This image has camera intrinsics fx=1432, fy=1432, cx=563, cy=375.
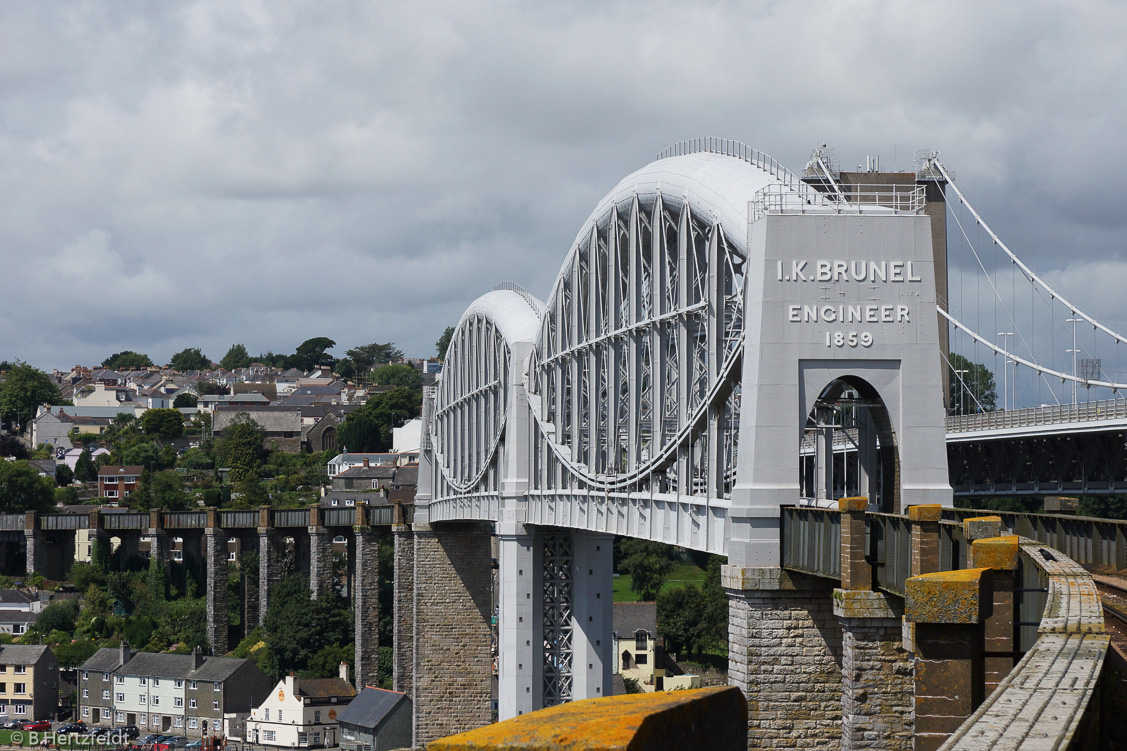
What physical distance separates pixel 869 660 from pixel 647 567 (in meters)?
90.7

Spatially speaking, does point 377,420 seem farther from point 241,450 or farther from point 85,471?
point 85,471

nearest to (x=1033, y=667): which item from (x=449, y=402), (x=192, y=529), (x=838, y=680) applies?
(x=838, y=680)

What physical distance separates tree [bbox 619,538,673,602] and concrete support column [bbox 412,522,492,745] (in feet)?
122

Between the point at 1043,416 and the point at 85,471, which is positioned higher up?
the point at 1043,416

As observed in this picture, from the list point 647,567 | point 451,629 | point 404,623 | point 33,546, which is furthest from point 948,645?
point 33,546

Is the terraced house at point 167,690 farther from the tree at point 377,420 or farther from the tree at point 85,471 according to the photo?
the tree at point 377,420

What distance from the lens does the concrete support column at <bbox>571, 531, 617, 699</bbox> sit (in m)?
50.7

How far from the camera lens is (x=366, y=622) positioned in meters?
87.8

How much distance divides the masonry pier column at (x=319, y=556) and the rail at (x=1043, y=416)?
43.9 meters

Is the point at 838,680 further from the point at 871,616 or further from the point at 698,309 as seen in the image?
the point at 698,309

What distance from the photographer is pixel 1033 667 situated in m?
7.56

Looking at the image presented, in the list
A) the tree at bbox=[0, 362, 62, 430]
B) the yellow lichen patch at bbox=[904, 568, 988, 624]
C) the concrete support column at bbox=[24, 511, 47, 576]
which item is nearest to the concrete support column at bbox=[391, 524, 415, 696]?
the concrete support column at bbox=[24, 511, 47, 576]

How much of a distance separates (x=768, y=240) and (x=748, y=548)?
546 centimetres

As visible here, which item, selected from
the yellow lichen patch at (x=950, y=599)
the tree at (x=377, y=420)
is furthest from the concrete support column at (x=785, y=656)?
the tree at (x=377, y=420)
